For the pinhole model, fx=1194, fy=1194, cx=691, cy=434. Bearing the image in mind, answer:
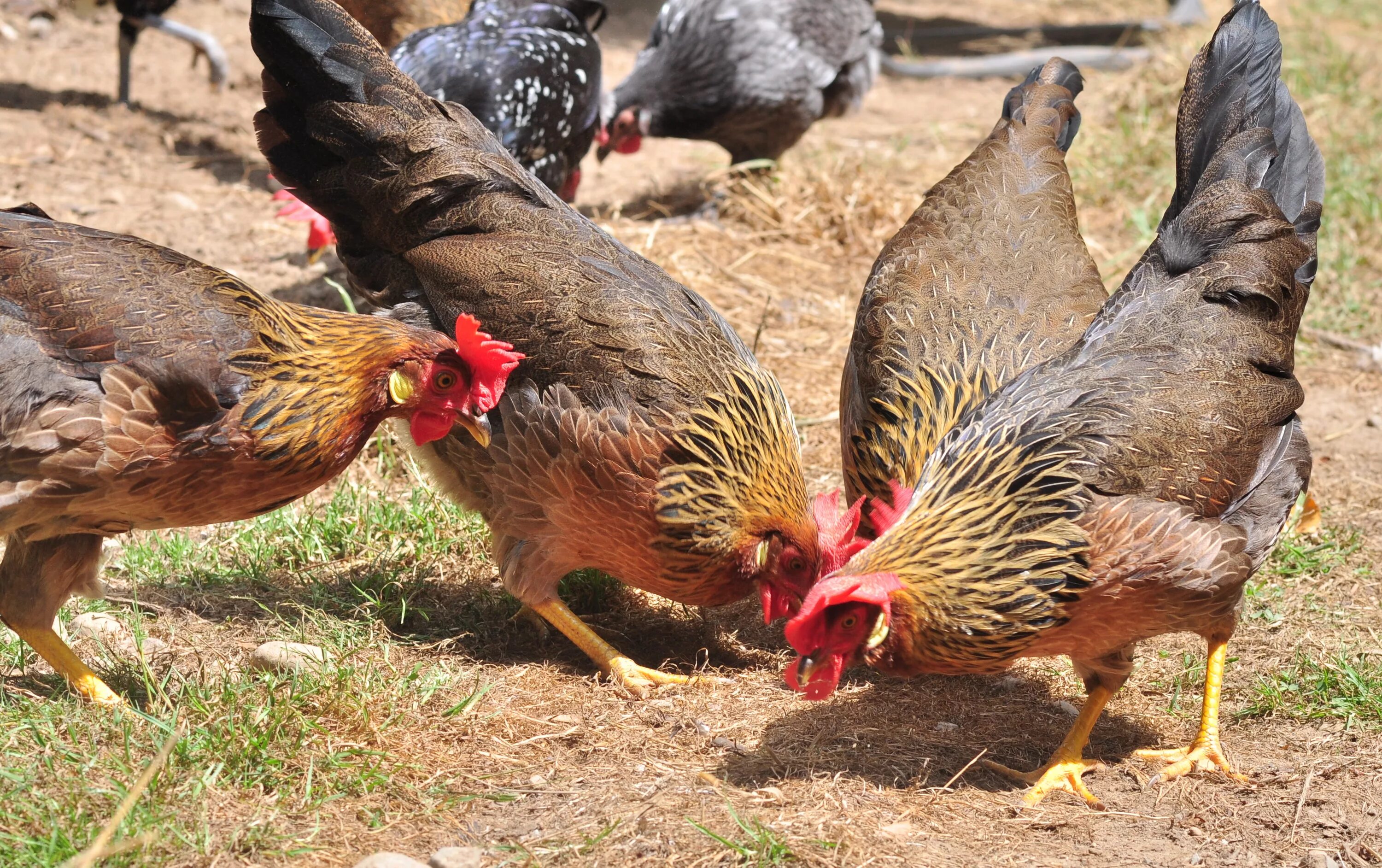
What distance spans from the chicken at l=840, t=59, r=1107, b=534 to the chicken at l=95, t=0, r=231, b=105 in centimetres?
607

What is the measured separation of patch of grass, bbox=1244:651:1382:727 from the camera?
3434mm

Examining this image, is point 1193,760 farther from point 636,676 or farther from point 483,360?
point 483,360

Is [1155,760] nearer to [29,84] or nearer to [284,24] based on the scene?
[284,24]

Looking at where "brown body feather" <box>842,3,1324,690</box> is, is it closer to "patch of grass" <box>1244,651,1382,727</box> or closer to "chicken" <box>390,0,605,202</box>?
"patch of grass" <box>1244,651,1382,727</box>

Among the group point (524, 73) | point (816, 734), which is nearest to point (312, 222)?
point (524, 73)

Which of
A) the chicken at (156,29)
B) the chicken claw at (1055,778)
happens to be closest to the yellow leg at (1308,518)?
the chicken claw at (1055,778)

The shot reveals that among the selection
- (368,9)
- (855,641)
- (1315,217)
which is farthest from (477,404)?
(368,9)

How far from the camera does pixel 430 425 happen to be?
3475 millimetres

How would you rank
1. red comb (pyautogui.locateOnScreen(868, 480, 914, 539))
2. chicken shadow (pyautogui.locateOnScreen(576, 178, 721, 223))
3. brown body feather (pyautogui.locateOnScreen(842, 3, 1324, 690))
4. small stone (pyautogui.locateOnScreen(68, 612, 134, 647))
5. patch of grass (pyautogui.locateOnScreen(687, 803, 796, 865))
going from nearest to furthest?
patch of grass (pyautogui.locateOnScreen(687, 803, 796, 865))
brown body feather (pyautogui.locateOnScreen(842, 3, 1324, 690))
red comb (pyautogui.locateOnScreen(868, 480, 914, 539))
small stone (pyautogui.locateOnScreen(68, 612, 134, 647))
chicken shadow (pyautogui.locateOnScreen(576, 178, 721, 223))

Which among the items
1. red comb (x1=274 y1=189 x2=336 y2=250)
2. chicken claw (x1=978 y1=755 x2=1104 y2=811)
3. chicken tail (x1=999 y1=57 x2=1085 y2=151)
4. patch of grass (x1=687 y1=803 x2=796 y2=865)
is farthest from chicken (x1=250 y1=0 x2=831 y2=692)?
chicken tail (x1=999 y1=57 x2=1085 y2=151)

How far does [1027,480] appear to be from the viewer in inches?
125

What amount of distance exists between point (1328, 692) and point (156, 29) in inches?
322

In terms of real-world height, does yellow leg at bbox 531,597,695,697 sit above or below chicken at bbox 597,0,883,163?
below

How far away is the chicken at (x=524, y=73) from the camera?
5922mm
